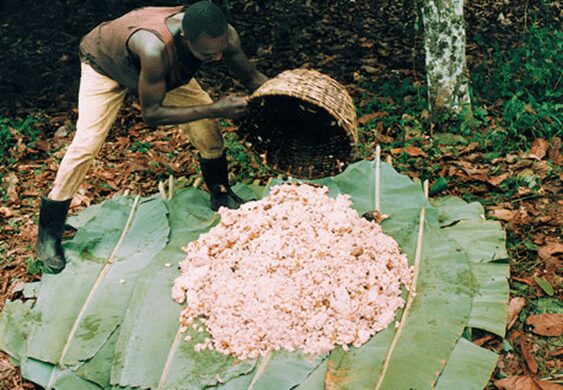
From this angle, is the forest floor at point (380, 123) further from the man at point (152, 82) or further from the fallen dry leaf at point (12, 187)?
the man at point (152, 82)

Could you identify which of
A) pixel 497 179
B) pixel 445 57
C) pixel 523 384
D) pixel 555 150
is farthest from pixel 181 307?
pixel 555 150

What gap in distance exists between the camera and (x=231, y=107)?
162 inches

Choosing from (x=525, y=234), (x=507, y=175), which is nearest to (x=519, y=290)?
(x=525, y=234)

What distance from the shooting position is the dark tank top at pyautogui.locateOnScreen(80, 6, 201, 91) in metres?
Answer: 4.01

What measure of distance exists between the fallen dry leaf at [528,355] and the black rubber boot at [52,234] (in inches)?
119

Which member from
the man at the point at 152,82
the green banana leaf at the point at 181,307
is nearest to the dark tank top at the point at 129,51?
the man at the point at 152,82

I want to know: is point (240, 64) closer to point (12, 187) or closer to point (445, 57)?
point (445, 57)

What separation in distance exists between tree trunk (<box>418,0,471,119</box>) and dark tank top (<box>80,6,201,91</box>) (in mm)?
2405

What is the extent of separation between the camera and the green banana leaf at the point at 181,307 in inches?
139

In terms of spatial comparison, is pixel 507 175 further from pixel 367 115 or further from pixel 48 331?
pixel 48 331

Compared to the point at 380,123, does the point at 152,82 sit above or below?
above

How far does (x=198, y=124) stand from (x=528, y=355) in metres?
2.65

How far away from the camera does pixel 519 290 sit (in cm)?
421

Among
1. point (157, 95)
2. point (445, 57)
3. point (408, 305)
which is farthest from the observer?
point (445, 57)
